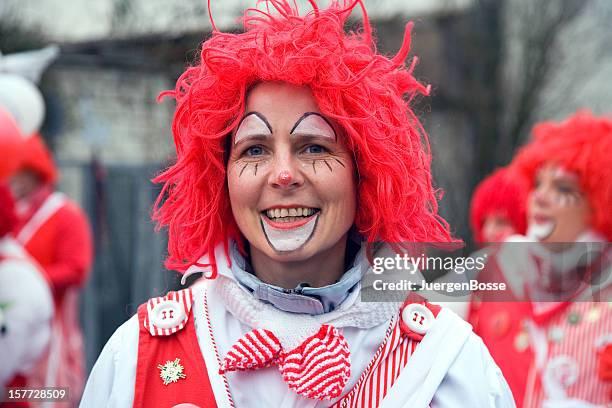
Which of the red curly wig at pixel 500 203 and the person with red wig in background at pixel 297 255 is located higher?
the red curly wig at pixel 500 203

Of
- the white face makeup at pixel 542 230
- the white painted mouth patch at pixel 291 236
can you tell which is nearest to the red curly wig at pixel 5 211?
the white painted mouth patch at pixel 291 236

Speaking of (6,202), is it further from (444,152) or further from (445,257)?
(444,152)

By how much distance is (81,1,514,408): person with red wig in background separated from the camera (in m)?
1.89

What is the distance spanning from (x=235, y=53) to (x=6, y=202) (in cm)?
173

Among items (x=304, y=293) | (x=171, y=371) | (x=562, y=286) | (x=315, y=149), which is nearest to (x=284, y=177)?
(x=315, y=149)

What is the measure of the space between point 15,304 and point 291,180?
1.82 m

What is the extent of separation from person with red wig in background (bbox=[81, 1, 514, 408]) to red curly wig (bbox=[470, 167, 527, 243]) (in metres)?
2.70

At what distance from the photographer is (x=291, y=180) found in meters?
1.89

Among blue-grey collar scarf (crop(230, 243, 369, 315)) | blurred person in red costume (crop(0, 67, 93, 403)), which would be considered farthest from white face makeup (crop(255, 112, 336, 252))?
blurred person in red costume (crop(0, 67, 93, 403))

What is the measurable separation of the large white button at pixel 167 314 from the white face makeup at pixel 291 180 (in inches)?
10.3

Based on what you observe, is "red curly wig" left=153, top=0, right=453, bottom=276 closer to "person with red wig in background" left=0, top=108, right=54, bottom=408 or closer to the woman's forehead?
"person with red wig in background" left=0, top=108, right=54, bottom=408

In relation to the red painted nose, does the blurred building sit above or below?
above

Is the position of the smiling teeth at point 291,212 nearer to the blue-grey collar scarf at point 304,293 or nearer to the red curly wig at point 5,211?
the blue-grey collar scarf at point 304,293

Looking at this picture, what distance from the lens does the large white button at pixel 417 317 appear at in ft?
6.47
